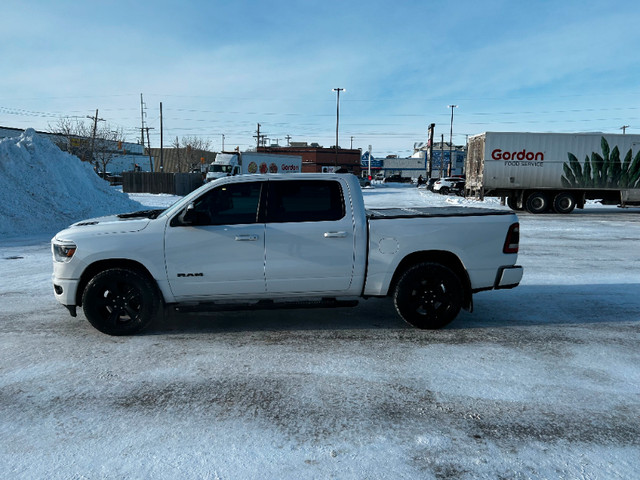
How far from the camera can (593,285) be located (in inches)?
282

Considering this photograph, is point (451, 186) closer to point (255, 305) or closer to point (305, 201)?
point (305, 201)

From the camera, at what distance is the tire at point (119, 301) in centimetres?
484

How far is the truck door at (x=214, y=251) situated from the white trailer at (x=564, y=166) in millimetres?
17779

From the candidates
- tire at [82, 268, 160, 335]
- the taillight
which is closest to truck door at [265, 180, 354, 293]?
tire at [82, 268, 160, 335]

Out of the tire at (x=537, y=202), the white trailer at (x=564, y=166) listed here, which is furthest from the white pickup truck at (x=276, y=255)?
the tire at (x=537, y=202)

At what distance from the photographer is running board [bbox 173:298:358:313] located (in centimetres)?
493

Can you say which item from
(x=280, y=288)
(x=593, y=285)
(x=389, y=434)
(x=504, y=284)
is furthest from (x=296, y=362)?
(x=593, y=285)

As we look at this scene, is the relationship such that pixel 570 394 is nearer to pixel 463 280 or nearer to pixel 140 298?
pixel 463 280

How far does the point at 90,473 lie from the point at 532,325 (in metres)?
4.81

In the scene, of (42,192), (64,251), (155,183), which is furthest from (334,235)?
(155,183)

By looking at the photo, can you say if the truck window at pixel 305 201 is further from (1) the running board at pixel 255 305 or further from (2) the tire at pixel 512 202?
(2) the tire at pixel 512 202

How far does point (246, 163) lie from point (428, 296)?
39625 millimetres

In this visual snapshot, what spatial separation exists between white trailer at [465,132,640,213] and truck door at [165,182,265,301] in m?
17.8

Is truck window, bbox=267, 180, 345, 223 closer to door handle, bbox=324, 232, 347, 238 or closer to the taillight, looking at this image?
door handle, bbox=324, 232, 347, 238
